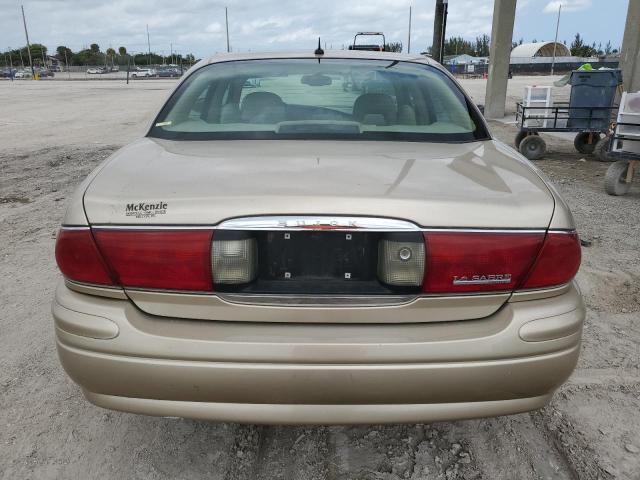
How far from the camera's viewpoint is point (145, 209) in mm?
1714

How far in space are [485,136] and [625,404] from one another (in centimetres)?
139

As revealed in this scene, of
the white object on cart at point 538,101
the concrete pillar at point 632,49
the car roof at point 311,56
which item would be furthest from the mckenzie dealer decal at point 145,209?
the concrete pillar at point 632,49

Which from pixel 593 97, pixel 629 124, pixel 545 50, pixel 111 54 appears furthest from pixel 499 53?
pixel 111 54

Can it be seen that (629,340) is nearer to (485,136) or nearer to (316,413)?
(485,136)

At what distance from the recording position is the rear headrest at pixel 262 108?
2590mm

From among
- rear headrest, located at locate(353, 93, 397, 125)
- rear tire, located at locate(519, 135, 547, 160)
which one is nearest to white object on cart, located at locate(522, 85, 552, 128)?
rear tire, located at locate(519, 135, 547, 160)

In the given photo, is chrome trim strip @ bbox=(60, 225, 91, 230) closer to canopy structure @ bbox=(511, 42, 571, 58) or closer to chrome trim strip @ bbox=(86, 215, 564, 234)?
chrome trim strip @ bbox=(86, 215, 564, 234)

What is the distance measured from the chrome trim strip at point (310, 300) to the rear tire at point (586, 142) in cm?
947

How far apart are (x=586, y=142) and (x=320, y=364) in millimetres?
9827

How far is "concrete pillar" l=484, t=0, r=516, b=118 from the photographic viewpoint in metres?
14.8

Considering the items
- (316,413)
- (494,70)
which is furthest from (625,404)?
(494,70)

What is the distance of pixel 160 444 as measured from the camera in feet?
7.66

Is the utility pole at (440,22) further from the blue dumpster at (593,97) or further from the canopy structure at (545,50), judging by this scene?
the canopy structure at (545,50)

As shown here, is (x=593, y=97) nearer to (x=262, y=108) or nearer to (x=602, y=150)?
(x=602, y=150)
